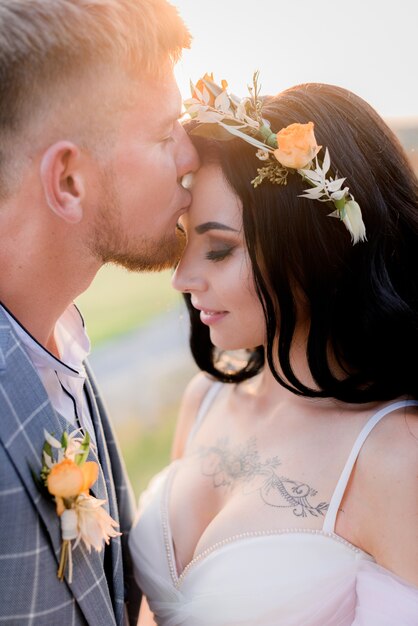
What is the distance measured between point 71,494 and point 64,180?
867 mm

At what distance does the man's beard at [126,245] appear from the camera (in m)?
2.19

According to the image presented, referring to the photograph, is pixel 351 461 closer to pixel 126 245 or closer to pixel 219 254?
pixel 219 254

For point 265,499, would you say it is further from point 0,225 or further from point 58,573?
point 0,225

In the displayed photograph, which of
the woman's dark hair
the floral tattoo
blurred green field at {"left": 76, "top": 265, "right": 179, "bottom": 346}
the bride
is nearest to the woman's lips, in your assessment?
the bride

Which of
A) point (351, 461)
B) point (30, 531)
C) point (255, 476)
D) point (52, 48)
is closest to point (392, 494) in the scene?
point (351, 461)

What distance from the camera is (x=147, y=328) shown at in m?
9.56

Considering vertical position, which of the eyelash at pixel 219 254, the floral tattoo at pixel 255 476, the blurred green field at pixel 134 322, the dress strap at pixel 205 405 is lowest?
the blurred green field at pixel 134 322

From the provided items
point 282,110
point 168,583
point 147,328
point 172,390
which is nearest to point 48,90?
point 282,110

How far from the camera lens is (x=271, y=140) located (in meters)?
2.17

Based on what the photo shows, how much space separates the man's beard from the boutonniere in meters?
0.63

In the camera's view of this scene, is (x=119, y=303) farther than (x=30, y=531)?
Yes

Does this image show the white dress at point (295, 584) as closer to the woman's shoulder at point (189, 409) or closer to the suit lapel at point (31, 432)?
the suit lapel at point (31, 432)

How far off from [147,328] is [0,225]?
24.7ft

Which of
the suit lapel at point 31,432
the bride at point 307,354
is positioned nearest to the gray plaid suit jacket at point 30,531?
the suit lapel at point 31,432
